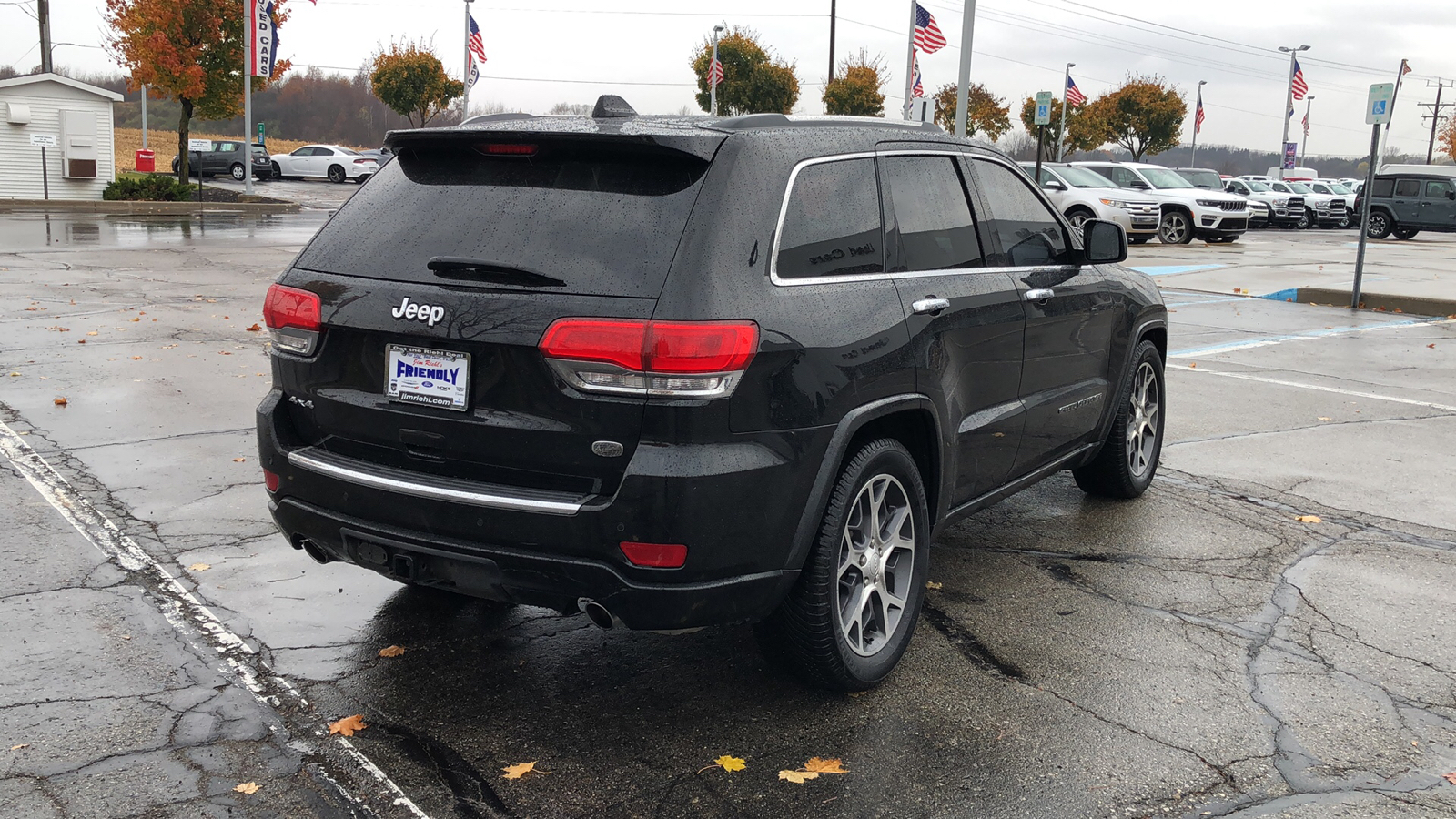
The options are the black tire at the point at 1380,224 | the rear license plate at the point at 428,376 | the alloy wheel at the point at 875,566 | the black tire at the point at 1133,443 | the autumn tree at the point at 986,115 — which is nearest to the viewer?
the rear license plate at the point at 428,376

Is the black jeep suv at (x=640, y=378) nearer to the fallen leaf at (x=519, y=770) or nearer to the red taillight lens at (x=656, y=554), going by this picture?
the red taillight lens at (x=656, y=554)

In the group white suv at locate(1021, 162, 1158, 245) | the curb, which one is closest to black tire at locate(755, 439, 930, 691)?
white suv at locate(1021, 162, 1158, 245)

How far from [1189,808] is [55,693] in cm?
333

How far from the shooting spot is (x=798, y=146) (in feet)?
12.2

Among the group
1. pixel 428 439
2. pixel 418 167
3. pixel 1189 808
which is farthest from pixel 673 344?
pixel 1189 808

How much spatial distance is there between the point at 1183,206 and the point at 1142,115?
1589 inches

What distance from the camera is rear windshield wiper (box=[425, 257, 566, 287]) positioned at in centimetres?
330

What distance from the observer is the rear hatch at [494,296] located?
10.6 ft

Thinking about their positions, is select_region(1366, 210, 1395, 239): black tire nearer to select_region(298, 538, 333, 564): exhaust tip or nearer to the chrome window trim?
the chrome window trim

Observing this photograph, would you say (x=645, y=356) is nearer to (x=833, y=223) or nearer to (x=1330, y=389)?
(x=833, y=223)

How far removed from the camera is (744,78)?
6300 centimetres

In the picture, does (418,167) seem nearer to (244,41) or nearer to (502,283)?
(502,283)

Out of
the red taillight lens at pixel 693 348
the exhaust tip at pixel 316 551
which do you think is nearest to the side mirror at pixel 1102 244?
the red taillight lens at pixel 693 348

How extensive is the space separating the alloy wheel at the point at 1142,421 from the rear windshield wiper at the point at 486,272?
3716mm
